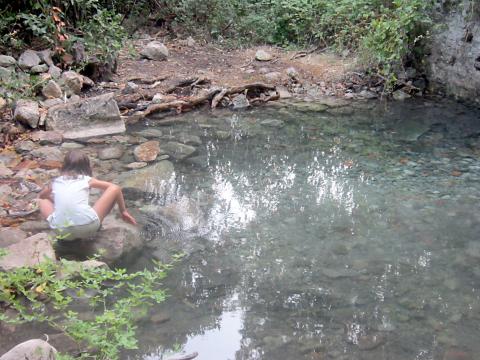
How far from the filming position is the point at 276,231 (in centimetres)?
469

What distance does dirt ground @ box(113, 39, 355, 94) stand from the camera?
8852mm

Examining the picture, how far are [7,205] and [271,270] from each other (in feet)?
8.10

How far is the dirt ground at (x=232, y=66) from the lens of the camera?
29.0 ft

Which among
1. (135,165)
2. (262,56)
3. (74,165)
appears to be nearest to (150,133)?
(135,165)

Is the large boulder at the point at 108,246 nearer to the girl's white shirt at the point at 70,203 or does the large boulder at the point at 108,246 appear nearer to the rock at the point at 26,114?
the girl's white shirt at the point at 70,203

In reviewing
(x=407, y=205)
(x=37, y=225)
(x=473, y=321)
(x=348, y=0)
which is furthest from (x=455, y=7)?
(x=37, y=225)

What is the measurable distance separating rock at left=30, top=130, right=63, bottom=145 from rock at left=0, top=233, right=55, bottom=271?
2.81m

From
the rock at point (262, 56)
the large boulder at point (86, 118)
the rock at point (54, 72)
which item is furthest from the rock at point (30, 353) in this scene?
the rock at point (262, 56)

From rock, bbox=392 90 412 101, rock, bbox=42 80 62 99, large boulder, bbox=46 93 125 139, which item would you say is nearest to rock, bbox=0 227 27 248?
large boulder, bbox=46 93 125 139

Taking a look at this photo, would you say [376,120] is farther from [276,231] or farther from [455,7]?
[276,231]

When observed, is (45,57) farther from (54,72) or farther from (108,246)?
(108,246)

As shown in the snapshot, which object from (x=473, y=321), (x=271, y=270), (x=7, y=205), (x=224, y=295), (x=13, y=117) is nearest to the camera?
(x=473, y=321)

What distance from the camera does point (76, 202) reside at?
3.90 meters

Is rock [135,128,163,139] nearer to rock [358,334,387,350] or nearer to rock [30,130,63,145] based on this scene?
rock [30,130,63,145]
